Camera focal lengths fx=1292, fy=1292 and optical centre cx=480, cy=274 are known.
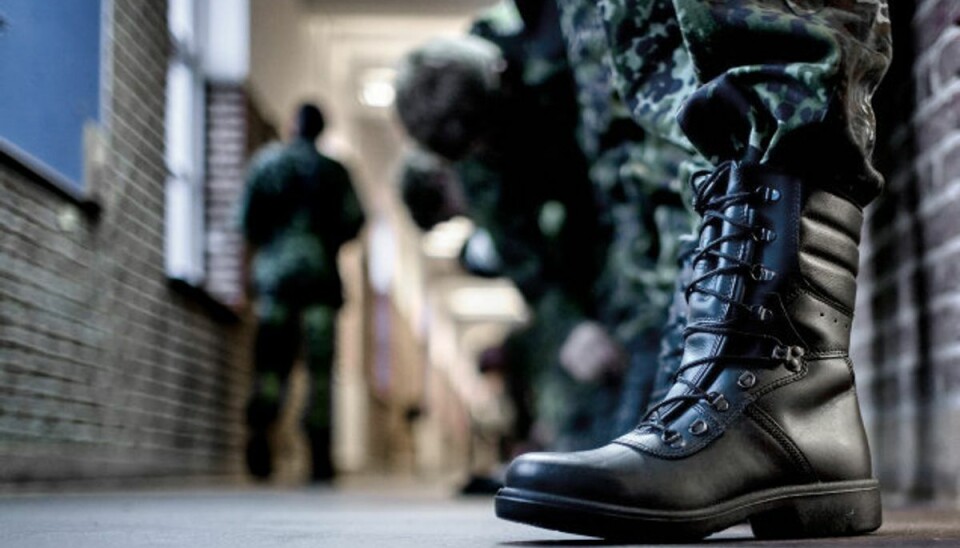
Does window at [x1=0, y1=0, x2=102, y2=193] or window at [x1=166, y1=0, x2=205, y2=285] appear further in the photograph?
window at [x1=166, y1=0, x2=205, y2=285]

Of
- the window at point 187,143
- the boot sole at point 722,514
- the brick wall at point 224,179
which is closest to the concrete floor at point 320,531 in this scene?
the boot sole at point 722,514

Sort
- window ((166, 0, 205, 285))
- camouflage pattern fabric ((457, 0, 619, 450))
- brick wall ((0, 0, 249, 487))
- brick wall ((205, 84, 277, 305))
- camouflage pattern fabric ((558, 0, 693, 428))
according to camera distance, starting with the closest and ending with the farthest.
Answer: camouflage pattern fabric ((558, 0, 693, 428)), camouflage pattern fabric ((457, 0, 619, 450)), brick wall ((0, 0, 249, 487)), window ((166, 0, 205, 285)), brick wall ((205, 84, 277, 305))

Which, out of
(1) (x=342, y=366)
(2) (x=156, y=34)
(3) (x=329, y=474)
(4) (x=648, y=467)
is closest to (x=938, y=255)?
(4) (x=648, y=467)

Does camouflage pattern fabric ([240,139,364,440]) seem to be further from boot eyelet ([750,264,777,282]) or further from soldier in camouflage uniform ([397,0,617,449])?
boot eyelet ([750,264,777,282])

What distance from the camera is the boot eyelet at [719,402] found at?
1200 mm

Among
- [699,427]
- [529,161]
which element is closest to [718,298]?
[699,427]

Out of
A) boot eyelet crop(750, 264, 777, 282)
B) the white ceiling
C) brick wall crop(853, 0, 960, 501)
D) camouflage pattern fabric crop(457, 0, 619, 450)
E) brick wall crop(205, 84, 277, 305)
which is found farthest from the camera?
the white ceiling

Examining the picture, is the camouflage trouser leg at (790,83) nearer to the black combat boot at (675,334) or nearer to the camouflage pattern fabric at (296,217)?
the black combat boot at (675,334)

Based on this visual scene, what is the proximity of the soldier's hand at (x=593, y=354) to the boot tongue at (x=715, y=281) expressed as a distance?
90.7 inches

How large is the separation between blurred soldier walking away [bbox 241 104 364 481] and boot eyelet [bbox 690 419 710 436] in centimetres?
452

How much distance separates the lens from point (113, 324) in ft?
16.4

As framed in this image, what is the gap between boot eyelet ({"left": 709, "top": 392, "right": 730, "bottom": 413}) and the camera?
1200 mm

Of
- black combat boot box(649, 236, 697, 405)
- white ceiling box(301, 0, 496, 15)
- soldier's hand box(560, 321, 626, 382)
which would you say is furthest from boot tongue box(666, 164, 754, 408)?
white ceiling box(301, 0, 496, 15)

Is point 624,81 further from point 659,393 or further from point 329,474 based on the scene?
point 329,474
